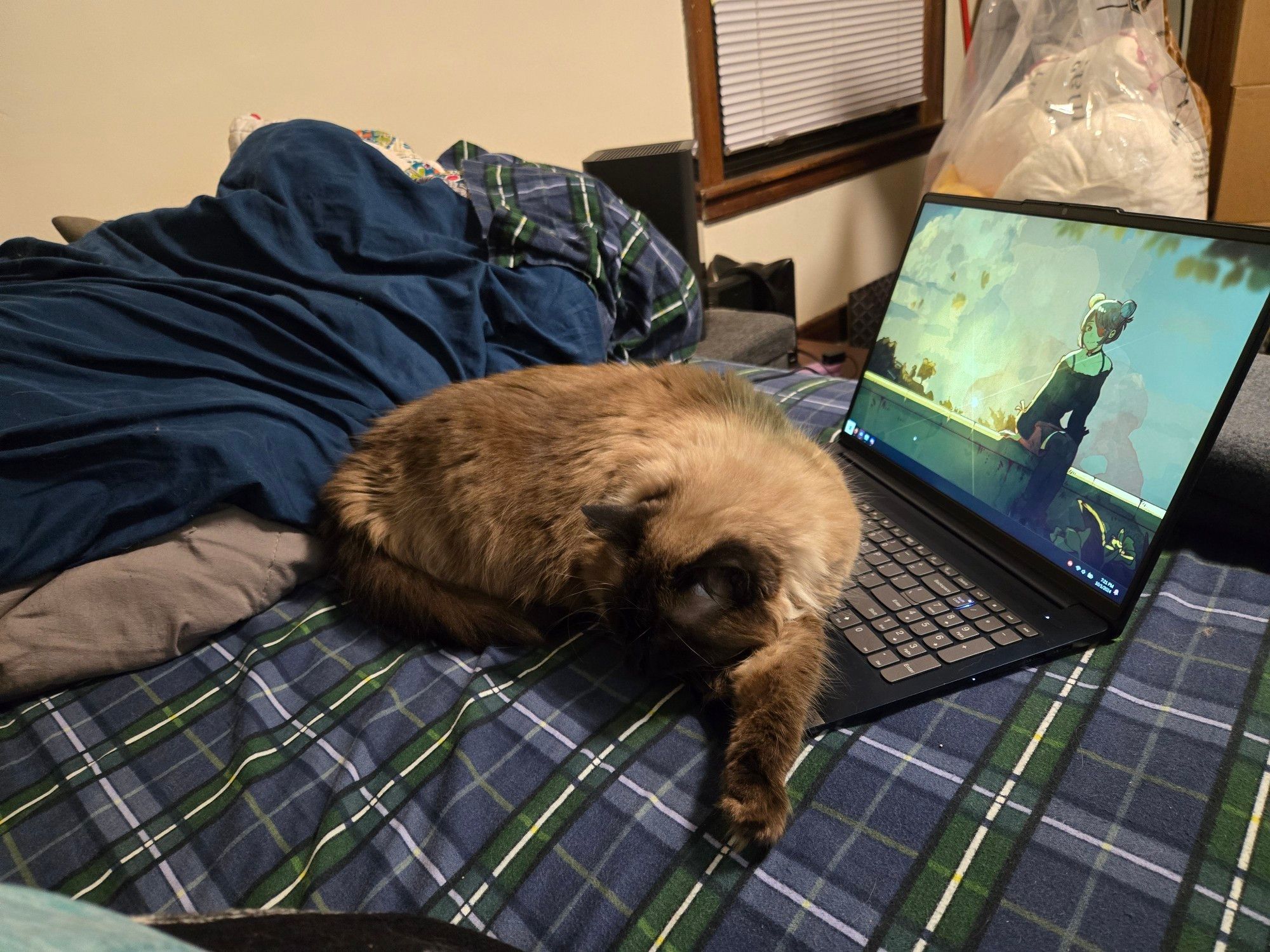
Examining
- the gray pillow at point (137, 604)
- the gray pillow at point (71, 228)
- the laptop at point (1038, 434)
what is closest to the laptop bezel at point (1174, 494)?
the laptop at point (1038, 434)

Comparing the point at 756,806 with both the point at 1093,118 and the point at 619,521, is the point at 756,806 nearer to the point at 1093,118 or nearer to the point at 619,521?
the point at 619,521

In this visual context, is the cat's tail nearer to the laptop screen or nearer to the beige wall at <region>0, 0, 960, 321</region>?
the laptop screen

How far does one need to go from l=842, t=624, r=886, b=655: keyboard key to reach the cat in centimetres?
4

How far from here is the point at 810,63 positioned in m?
2.85

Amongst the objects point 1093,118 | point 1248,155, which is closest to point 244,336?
point 1093,118

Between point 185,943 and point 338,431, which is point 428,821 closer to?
point 185,943

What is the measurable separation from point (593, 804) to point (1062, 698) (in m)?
Result: 0.47

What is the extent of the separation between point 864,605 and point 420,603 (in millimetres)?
569

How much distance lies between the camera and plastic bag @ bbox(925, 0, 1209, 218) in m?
1.83

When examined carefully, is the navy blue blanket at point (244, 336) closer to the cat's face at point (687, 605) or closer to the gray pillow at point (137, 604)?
the gray pillow at point (137, 604)

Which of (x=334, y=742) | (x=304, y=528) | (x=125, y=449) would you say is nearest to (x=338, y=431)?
(x=304, y=528)

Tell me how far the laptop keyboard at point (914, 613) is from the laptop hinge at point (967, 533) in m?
0.05

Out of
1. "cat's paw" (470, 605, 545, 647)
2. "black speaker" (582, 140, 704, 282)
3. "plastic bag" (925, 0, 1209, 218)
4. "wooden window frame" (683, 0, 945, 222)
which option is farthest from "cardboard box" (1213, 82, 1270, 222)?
"cat's paw" (470, 605, 545, 647)

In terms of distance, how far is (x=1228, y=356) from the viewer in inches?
26.0
